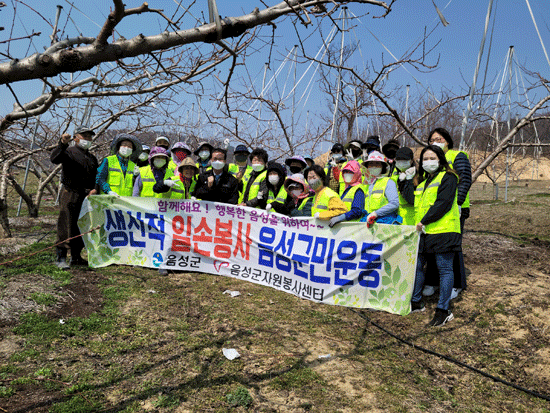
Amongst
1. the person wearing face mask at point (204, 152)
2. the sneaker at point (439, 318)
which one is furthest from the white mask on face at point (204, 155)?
the sneaker at point (439, 318)

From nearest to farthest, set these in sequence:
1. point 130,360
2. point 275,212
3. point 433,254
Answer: point 130,360 → point 433,254 → point 275,212

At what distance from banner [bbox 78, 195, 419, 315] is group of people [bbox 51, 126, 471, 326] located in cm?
19

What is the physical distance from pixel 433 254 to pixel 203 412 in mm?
3315

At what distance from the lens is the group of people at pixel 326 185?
458 cm

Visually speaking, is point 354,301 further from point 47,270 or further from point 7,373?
point 47,270

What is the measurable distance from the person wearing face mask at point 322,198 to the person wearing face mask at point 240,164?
1562 millimetres

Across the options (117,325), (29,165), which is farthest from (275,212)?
(29,165)

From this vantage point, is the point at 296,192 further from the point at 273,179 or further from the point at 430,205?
the point at 430,205

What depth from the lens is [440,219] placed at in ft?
14.9

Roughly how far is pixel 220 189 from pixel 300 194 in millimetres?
1463

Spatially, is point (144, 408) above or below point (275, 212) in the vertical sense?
below

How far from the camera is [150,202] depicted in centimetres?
632

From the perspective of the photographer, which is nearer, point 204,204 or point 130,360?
point 130,360

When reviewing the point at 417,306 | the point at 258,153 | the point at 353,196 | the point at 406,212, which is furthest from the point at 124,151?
the point at 417,306
